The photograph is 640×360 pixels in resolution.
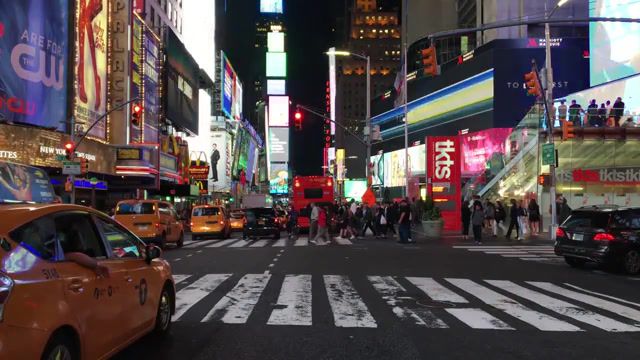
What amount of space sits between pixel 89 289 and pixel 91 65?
112 ft

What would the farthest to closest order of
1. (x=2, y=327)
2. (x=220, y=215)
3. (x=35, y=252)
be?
(x=220, y=215) → (x=35, y=252) → (x=2, y=327)

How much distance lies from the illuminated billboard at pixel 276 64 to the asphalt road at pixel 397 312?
173m

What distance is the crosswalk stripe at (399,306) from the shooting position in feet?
25.9

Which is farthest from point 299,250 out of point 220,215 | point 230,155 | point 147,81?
point 230,155

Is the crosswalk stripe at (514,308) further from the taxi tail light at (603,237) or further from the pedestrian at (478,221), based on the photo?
the pedestrian at (478,221)

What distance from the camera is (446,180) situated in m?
31.2

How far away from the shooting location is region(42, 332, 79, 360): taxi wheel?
13.3 ft

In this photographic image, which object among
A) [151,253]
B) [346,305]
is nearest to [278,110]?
[346,305]

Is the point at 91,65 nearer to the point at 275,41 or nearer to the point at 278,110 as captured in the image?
the point at 278,110

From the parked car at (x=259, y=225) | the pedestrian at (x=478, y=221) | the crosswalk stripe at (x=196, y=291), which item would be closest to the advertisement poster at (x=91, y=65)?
the parked car at (x=259, y=225)

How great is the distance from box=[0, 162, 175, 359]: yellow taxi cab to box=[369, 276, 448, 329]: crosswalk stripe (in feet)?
11.3

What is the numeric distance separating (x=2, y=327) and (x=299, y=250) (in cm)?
1668

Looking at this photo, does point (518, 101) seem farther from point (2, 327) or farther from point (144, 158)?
point (2, 327)

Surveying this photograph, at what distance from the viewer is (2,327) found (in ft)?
11.9
